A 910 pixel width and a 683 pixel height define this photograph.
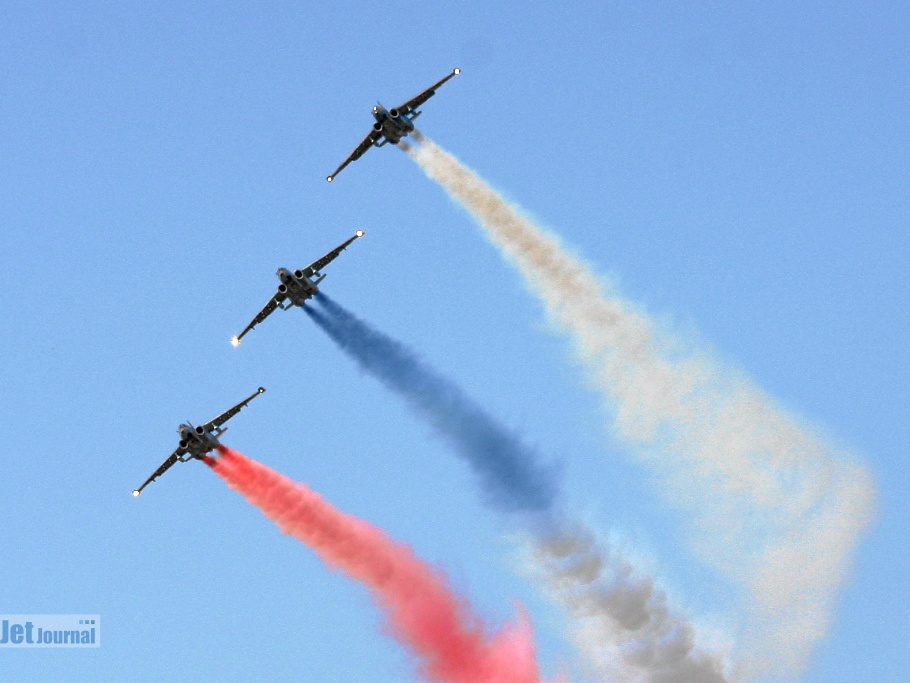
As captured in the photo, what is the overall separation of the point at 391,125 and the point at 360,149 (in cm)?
300

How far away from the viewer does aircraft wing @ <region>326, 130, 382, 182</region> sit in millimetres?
140375

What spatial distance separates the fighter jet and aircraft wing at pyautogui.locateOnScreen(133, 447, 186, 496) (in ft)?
72.8

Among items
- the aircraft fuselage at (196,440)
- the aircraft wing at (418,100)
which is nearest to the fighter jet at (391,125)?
the aircraft wing at (418,100)

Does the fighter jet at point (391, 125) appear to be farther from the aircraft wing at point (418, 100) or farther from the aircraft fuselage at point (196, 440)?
the aircraft fuselage at point (196, 440)

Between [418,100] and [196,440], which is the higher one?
[418,100]

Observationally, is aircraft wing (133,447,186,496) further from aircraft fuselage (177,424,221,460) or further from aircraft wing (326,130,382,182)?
aircraft wing (326,130,382,182)

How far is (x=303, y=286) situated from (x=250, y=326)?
17.2ft

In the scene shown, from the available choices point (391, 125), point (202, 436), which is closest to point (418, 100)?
point (391, 125)

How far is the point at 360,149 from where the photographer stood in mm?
140875

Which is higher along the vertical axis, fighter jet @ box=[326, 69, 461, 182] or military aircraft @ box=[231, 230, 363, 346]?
fighter jet @ box=[326, 69, 461, 182]

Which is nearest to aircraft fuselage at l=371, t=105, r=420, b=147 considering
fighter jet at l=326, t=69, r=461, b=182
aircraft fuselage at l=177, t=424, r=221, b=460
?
fighter jet at l=326, t=69, r=461, b=182

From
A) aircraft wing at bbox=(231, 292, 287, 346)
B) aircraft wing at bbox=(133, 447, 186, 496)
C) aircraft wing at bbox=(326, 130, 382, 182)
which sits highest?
aircraft wing at bbox=(326, 130, 382, 182)

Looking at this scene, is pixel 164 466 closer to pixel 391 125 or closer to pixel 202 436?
pixel 202 436

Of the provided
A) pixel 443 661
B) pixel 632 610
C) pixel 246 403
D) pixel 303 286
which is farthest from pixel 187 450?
pixel 632 610
